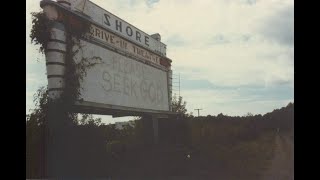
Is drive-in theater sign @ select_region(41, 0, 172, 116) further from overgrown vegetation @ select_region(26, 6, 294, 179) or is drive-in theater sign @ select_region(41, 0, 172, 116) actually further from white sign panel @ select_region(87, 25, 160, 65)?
overgrown vegetation @ select_region(26, 6, 294, 179)

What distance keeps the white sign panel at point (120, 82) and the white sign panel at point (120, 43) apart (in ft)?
1.16

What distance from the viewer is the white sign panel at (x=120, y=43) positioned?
1684cm

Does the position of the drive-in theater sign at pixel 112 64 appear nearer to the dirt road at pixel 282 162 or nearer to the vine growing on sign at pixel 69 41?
the vine growing on sign at pixel 69 41

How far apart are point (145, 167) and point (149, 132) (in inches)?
89.1

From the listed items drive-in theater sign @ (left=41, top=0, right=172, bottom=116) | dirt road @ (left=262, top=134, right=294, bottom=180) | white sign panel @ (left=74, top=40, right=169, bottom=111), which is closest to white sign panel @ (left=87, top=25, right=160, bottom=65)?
drive-in theater sign @ (left=41, top=0, right=172, bottom=116)

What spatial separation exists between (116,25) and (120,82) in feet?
8.34

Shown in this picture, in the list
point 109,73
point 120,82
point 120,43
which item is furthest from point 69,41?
point 120,82

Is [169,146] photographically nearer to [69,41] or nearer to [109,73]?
[109,73]

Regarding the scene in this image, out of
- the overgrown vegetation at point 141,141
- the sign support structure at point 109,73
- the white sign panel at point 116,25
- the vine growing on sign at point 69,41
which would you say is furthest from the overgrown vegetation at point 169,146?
the white sign panel at point 116,25

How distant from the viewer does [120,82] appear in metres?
18.2

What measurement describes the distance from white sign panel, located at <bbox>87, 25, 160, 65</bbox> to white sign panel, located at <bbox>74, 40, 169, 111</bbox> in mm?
354
